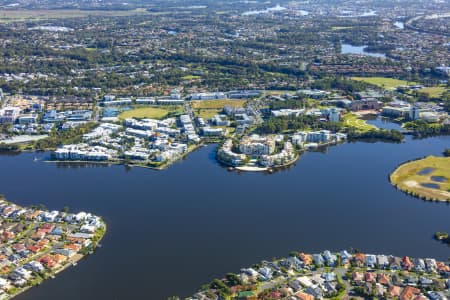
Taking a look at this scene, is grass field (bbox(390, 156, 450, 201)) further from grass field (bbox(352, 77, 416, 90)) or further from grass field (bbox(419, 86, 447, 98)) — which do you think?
grass field (bbox(352, 77, 416, 90))

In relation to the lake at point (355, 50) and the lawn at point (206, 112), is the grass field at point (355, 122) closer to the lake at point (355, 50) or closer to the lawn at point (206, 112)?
the lawn at point (206, 112)

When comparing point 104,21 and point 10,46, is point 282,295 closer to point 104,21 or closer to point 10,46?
point 10,46

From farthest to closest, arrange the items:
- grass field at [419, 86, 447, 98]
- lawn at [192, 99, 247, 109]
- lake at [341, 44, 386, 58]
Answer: lake at [341, 44, 386, 58] < grass field at [419, 86, 447, 98] < lawn at [192, 99, 247, 109]

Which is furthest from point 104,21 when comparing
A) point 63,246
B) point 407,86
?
point 63,246

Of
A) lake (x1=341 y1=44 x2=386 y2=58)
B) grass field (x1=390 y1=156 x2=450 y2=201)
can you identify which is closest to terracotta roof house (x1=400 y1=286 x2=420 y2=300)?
grass field (x1=390 y1=156 x2=450 y2=201)

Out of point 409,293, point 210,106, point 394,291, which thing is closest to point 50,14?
point 210,106

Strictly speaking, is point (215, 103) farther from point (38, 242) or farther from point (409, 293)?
point (409, 293)
